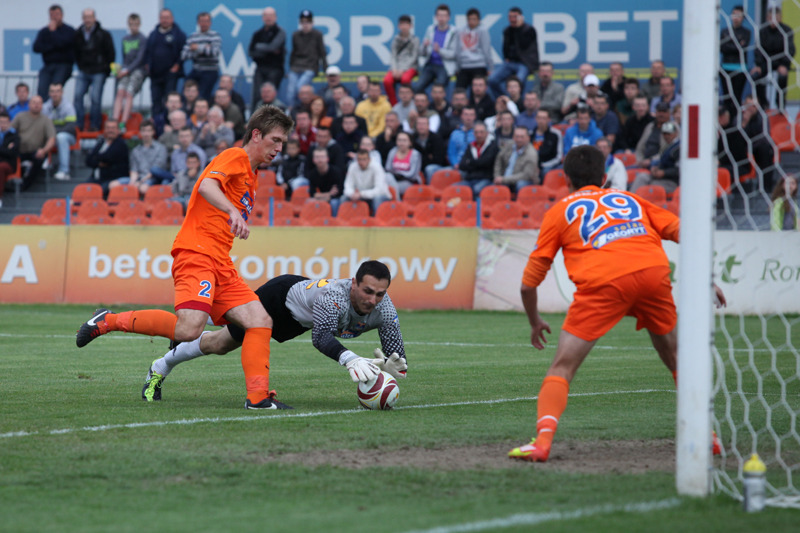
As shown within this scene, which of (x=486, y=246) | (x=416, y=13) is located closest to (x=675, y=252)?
(x=486, y=246)

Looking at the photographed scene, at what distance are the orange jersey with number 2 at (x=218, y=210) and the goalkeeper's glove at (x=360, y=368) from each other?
1122mm

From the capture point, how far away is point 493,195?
16906 mm

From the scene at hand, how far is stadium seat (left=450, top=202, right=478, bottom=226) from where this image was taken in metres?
16.6

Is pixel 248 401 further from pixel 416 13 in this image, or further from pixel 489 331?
pixel 416 13

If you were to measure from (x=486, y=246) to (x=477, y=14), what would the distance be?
5680mm

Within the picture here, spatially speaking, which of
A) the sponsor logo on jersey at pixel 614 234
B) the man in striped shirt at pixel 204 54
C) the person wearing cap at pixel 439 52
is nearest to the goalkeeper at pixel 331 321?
the sponsor logo on jersey at pixel 614 234

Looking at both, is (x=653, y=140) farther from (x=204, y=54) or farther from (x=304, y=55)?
(x=204, y=54)

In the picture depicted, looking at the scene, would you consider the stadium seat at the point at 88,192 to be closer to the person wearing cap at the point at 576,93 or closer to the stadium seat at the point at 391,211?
the stadium seat at the point at 391,211

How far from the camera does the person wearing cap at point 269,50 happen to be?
2066cm

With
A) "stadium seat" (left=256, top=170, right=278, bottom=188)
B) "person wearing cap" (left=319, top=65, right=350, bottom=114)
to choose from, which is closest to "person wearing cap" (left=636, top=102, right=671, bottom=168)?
"person wearing cap" (left=319, top=65, right=350, bottom=114)

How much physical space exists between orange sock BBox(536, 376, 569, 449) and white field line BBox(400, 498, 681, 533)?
3.07 ft

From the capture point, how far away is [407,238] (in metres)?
16.5

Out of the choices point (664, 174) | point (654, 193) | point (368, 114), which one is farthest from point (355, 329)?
point (368, 114)

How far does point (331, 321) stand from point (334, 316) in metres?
0.04
